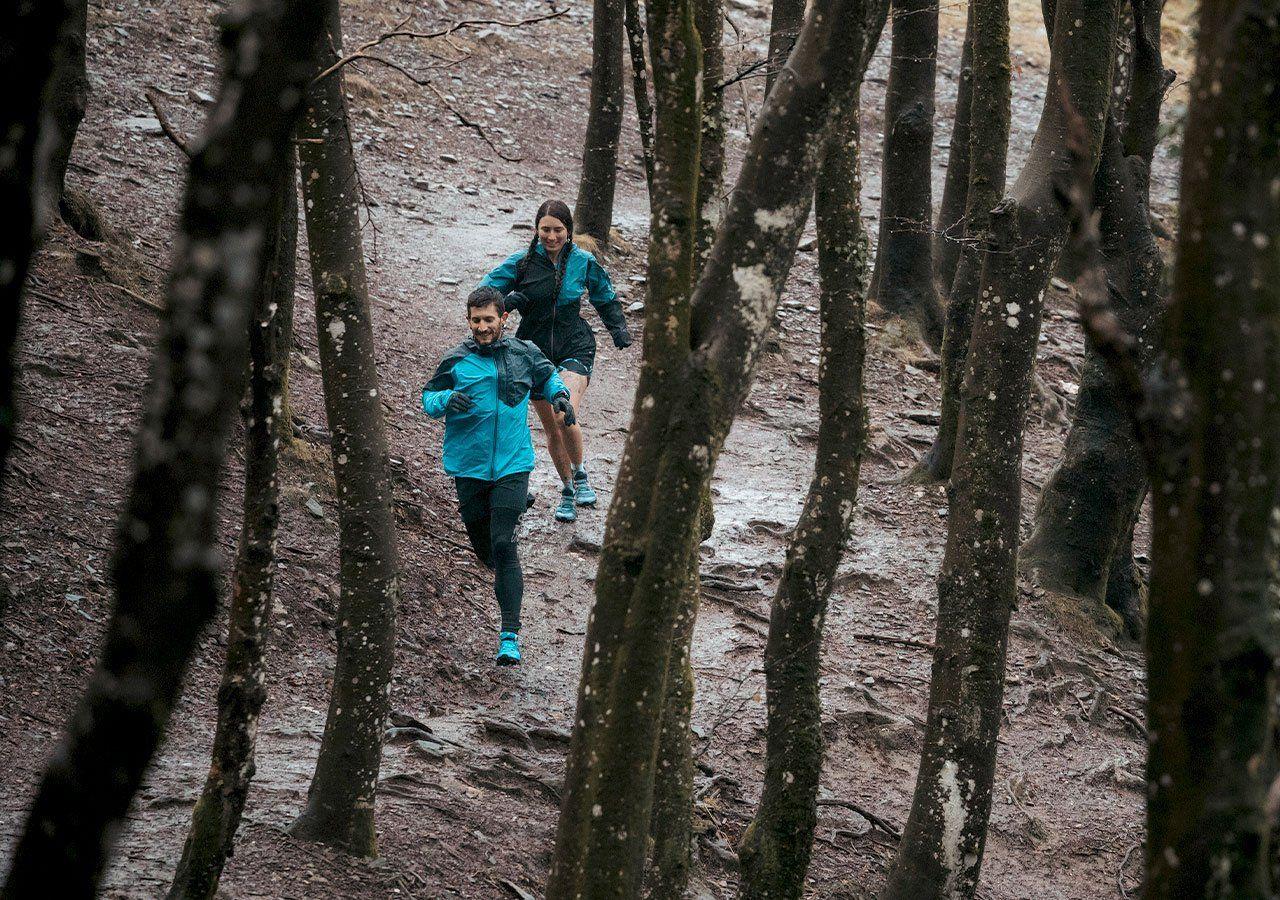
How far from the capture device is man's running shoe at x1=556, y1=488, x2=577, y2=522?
29.9 ft

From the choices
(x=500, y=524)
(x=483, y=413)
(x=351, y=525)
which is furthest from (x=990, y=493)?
(x=483, y=413)

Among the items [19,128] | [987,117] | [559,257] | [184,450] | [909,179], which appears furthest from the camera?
[909,179]

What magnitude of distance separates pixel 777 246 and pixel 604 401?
7.93 m

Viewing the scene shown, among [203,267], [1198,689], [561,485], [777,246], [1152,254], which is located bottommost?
[561,485]

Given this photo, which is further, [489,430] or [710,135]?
[489,430]

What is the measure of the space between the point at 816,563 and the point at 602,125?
892cm

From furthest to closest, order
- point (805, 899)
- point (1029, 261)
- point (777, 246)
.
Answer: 1. point (805, 899)
2. point (1029, 261)
3. point (777, 246)

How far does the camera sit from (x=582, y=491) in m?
9.34

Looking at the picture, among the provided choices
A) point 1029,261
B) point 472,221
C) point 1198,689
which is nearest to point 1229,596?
point 1198,689

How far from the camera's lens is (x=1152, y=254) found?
29.0 feet

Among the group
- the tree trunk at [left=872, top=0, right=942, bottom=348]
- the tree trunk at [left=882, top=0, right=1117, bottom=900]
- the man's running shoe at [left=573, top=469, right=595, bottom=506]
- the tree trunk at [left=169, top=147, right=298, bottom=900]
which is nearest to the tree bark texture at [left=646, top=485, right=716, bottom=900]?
the tree trunk at [left=882, top=0, right=1117, bottom=900]

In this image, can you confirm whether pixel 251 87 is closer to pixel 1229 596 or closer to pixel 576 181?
pixel 1229 596

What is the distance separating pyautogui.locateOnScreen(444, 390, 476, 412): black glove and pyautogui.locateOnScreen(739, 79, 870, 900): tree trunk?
230 centimetres

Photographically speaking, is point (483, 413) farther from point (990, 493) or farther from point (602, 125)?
point (602, 125)
